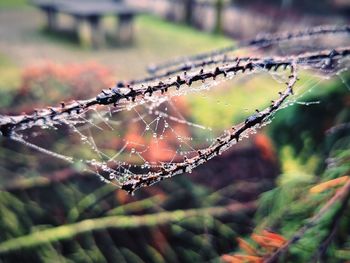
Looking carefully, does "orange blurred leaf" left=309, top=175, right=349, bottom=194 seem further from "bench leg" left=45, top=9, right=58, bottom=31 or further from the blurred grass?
the blurred grass

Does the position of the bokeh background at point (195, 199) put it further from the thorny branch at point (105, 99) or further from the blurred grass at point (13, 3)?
the blurred grass at point (13, 3)

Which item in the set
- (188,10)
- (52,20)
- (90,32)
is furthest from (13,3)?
(90,32)

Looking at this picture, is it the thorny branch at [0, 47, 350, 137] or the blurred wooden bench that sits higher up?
the blurred wooden bench

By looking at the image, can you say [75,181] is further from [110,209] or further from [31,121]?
[31,121]

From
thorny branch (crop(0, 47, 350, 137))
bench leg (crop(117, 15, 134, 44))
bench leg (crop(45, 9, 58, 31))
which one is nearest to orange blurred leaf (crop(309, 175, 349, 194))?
thorny branch (crop(0, 47, 350, 137))

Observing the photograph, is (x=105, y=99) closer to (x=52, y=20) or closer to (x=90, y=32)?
(x=90, y=32)

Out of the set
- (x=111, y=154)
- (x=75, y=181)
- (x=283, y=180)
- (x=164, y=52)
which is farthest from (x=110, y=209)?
(x=164, y=52)

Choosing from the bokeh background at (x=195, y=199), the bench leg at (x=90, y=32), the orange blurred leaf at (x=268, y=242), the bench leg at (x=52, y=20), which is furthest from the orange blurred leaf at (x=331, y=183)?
the bench leg at (x=52, y=20)
